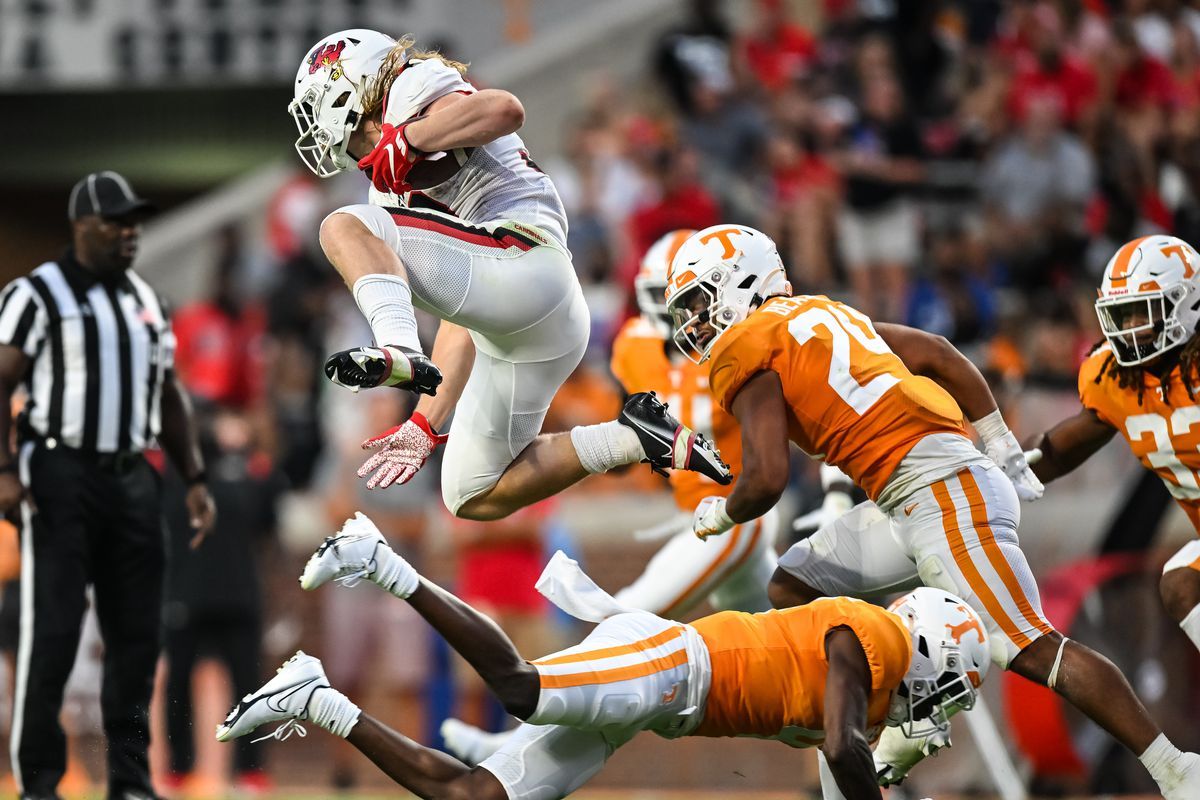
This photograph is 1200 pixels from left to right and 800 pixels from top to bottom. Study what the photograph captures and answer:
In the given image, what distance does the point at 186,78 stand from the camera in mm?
14945

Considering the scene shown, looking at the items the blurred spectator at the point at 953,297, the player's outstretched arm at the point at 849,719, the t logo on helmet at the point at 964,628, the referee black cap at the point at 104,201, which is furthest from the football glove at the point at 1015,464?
the blurred spectator at the point at 953,297

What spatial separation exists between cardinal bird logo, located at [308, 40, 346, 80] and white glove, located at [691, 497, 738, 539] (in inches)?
73.7

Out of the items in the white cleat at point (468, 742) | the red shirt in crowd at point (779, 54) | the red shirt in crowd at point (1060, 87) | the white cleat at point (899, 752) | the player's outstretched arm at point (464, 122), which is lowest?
the white cleat at point (468, 742)

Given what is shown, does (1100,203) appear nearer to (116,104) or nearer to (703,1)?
(703,1)

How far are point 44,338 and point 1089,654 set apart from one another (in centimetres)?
419

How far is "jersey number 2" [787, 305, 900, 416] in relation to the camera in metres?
6.16

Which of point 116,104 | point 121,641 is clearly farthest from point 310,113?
point 116,104

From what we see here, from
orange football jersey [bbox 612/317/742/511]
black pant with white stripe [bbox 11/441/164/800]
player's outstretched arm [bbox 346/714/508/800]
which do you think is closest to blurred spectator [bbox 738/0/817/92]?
orange football jersey [bbox 612/317/742/511]

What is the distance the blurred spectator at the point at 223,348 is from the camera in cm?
1301

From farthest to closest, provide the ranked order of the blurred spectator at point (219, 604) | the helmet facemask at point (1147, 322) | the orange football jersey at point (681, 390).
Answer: the blurred spectator at point (219, 604) < the orange football jersey at point (681, 390) < the helmet facemask at point (1147, 322)

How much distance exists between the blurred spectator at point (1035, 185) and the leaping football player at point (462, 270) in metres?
6.26

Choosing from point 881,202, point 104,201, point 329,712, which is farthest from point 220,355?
point 329,712

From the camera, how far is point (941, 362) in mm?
6559

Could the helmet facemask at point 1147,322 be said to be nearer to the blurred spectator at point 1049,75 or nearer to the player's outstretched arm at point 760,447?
the player's outstretched arm at point 760,447
